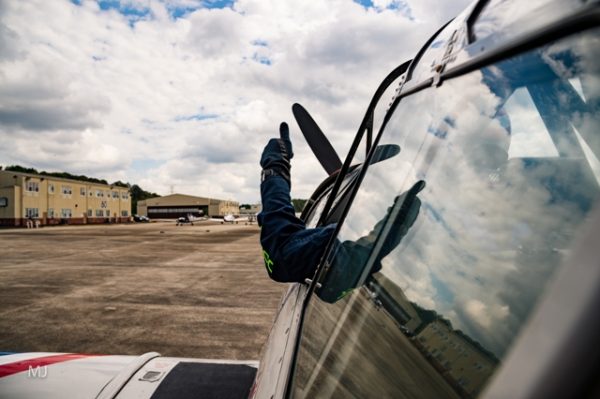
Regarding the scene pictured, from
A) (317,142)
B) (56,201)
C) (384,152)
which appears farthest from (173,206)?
(384,152)

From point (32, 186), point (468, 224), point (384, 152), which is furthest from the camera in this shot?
point (32, 186)

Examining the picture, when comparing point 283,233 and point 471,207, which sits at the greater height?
point 471,207

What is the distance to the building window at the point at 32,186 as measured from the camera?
4403 centimetres

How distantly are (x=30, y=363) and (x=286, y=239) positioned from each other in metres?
1.88

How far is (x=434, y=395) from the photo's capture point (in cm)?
68

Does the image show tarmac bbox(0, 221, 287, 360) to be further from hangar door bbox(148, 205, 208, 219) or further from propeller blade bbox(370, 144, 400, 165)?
hangar door bbox(148, 205, 208, 219)

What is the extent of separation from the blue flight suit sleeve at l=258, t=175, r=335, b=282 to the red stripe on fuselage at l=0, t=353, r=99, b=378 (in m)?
1.67

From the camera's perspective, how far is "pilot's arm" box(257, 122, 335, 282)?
1.60m

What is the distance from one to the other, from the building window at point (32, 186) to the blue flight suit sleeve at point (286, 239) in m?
53.5

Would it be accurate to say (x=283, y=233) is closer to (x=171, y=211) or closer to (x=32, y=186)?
(x=32, y=186)

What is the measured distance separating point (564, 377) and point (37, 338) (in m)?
7.67

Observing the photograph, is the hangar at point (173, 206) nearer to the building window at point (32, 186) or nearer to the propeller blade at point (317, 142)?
the building window at point (32, 186)

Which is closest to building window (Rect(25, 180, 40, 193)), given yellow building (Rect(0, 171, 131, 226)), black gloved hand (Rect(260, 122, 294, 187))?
yellow building (Rect(0, 171, 131, 226))

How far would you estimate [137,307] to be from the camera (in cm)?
798
